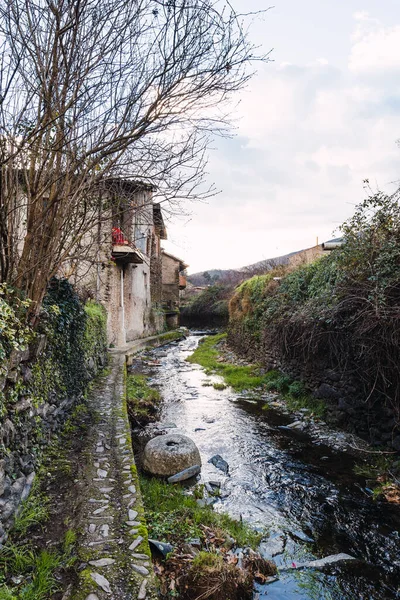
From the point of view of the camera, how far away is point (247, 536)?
392 centimetres

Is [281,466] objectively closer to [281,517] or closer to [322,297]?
[281,517]

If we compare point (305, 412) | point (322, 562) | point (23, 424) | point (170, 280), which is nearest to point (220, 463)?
point (322, 562)

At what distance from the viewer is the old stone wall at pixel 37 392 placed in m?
3.09

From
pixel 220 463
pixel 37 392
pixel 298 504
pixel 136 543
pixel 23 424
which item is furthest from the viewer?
pixel 220 463

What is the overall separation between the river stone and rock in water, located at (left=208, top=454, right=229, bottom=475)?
0.31 meters

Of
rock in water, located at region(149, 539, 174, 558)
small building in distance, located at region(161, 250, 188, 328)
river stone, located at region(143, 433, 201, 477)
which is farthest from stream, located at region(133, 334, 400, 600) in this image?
small building in distance, located at region(161, 250, 188, 328)

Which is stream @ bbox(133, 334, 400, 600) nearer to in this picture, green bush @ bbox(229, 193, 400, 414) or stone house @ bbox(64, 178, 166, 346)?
green bush @ bbox(229, 193, 400, 414)

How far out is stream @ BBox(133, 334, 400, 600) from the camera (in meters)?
3.35

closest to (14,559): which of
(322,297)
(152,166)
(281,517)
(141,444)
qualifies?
(281,517)

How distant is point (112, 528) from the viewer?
127 inches

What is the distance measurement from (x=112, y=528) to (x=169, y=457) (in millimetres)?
2185

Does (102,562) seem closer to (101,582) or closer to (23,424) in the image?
(101,582)

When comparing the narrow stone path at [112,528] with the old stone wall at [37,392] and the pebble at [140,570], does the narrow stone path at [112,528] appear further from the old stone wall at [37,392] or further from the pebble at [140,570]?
the old stone wall at [37,392]

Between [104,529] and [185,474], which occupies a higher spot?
[104,529]
